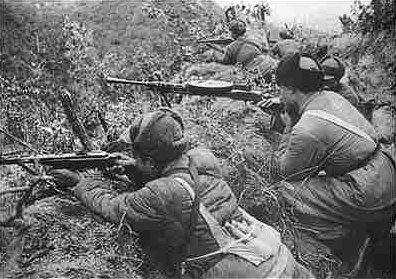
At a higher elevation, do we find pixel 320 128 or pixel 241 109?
pixel 320 128

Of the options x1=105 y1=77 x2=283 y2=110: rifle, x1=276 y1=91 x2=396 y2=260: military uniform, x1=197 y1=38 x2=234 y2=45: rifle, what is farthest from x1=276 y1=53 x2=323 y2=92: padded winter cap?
x1=197 y1=38 x2=234 y2=45: rifle

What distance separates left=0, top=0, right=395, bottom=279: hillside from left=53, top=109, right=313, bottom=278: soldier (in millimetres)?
180

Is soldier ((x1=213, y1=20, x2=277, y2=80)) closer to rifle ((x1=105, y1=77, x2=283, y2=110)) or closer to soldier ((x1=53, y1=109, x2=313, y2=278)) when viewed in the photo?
rifle ((x1=105, y1=77, x2=283, y2=110))

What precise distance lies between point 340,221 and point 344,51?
616cm

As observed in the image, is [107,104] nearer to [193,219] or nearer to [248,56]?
A: [248,56]

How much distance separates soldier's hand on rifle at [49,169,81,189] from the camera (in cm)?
376

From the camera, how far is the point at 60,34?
988 centimetres

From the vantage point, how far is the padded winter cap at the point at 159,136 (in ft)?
12.1

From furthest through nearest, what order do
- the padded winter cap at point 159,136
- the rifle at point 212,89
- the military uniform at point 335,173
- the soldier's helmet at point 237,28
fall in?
the soldier's helmet at point 237,28, the rifle at point 212,89, the military uniform at point 335,173, the padded winter cap at point 159,136

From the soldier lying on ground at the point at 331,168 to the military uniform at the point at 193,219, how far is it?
123 centimetres

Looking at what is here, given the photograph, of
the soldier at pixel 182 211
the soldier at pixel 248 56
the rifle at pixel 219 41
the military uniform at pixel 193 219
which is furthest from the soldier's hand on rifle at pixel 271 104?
the rifle at pixel 219 41

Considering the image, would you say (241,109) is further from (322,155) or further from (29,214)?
(29,214)

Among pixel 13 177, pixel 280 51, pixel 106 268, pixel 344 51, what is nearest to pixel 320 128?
pixel 106 268

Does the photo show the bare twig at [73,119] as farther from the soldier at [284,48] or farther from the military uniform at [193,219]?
the soldier at [284,48]
